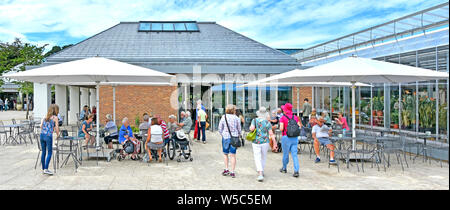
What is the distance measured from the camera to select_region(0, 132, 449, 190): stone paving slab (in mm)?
6059

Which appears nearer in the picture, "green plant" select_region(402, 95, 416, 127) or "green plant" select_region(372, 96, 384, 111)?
"green plant" select_region(402, 95, 416, 127)

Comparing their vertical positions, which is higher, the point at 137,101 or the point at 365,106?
the point at 137,101

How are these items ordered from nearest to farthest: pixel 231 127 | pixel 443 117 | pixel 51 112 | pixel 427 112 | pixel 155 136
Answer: pixel 231 127, pixel 51 112, pixel 155 136, pixel 443 117, pixel 427 112

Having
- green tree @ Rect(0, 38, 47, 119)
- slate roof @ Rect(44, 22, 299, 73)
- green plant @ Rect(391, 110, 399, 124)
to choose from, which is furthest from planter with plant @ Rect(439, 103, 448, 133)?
green tree @ Rect(0, 38, 47, 119)

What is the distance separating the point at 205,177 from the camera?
22.2ft

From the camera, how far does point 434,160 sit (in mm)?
8859

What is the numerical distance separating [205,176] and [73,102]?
1634 cm

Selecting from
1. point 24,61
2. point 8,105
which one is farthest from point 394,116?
point 8,105

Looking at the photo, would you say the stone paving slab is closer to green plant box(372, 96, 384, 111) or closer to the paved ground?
the paved ground

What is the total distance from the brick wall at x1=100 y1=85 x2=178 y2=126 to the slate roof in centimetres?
130

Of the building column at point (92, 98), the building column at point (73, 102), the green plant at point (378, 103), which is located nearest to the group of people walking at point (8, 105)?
the building column at point (92, 98)

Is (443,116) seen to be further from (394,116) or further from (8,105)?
(8,105)
